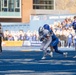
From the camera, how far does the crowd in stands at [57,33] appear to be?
1622 inches

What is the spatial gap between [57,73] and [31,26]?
35.4 m

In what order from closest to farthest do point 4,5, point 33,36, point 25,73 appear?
point 25,73 < point 33,36 < point 4,5

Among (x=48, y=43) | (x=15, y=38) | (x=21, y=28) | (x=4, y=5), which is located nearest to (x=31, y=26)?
(x=21, y=28)

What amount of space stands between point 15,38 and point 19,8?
797 inches

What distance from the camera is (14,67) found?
14.1m

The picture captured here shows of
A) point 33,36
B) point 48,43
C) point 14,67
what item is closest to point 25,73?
point 14,67

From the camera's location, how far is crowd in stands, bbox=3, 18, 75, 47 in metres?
41.2

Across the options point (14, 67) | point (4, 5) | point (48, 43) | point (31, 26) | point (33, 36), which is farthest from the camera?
point (4, 5)

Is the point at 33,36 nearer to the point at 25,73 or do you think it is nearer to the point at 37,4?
the point at 37,4

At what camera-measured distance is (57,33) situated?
43281mm

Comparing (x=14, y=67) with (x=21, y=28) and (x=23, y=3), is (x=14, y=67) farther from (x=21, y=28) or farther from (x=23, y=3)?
(x=23, y=3)

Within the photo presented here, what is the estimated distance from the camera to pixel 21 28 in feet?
161

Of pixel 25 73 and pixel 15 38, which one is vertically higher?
pixel 25 73

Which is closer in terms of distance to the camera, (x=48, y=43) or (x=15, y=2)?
(x=48, y=43)
